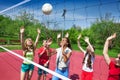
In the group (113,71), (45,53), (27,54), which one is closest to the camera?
(113,71)

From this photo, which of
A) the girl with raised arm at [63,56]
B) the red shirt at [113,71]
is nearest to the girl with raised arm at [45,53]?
the girl with raised arm at [63,56]

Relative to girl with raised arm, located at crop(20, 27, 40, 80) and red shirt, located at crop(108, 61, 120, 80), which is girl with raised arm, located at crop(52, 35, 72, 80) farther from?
red shirt, located at crop(108, 61, 120, 80)

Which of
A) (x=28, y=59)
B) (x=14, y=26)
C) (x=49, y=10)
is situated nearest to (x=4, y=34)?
(x=14, y=26)

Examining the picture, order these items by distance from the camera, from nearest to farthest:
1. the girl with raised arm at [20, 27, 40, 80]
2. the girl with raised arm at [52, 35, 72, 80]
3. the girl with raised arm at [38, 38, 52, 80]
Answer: the girl with raised arm at [52, 35, 72, 80]
the girl with raised arm at [20, 27, 40, 80]
the girl with raised arm at [38, 38, 52, 80]

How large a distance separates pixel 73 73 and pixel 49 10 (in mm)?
2891

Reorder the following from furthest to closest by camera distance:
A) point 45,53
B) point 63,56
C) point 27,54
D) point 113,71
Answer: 1. point 45,53
2. point 27,54
3. point 63,56
4. point 113,71

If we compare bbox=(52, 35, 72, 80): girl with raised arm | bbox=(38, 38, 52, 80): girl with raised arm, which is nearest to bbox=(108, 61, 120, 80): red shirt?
bbox=(52, 35, 72, 80): girl with raised arm

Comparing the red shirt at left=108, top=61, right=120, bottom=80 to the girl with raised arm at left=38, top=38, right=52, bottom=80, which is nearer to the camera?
the red shirt at left=108, top=61, right=120, bottom=80

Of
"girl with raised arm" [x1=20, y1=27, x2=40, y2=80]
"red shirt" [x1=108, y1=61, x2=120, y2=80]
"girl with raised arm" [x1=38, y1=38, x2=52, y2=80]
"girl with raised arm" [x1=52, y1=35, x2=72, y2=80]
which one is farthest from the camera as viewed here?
"girl with raised arm" [x1=38, y1=38, x2=52, y2=80]

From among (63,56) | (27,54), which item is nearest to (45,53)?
(27,54)

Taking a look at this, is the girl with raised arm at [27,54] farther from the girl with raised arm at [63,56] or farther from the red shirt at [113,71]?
the red shirt at [113,71]

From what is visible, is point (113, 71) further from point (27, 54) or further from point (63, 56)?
point (27, 54)

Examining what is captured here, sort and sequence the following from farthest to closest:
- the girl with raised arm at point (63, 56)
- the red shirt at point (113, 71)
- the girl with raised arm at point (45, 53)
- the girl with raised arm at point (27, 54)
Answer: the girl with raised arm at point (45, 53), the girl with raised arm at point (27, 54), the girl with raised arm at point (63, 56), the red shirt at point (113, 71)

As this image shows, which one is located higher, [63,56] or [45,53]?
[63,56]
